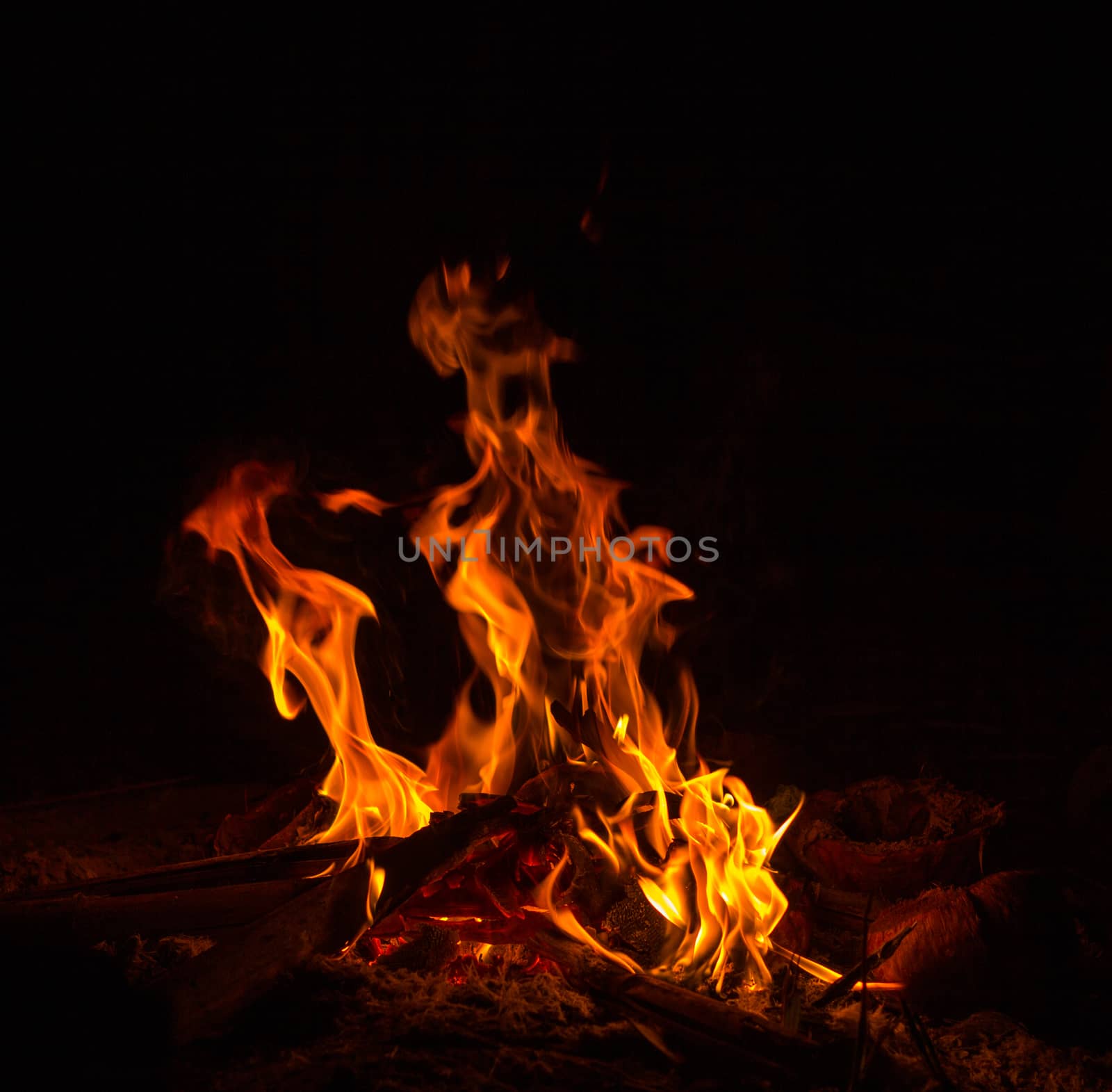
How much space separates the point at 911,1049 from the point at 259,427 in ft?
17.2

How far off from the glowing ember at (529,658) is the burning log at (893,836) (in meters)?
0.29

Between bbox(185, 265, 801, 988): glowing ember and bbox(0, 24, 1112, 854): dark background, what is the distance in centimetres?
60

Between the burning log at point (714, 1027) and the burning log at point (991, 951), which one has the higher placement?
the burning log at point (714, 1027)

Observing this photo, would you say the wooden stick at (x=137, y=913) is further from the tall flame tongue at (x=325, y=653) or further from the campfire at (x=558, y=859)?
the tall flame tongue at (x=325, y=653)

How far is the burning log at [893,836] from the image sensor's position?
3416 millimetres

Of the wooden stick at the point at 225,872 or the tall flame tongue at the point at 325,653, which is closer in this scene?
the wooden stick at the point at 225,872

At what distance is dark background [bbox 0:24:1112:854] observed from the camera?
5.48 m

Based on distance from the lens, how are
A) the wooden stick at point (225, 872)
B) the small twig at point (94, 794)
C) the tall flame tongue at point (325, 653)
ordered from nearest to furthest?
1. the wooden stick at point (225, 872)
2. the tall flame tongue at point (325, 653)
3. the small twig at point (94, 794)

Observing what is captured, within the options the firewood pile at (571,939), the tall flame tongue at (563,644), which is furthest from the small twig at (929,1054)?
the tall flame tongue at (563,644)

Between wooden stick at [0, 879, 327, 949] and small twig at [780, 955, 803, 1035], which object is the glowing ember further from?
wooden stick at [0, 879, 327, 949]

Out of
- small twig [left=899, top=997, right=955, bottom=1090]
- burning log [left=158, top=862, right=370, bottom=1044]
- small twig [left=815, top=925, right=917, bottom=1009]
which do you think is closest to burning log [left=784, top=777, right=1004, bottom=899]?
small twig [left=815, top=925, right=917, bottom=1009]

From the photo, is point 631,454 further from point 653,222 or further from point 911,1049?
point 911,1049

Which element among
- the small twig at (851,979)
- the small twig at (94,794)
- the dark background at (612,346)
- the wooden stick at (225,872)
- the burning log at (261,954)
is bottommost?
the small twig at (94,794)

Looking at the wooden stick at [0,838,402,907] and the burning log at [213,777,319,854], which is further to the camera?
the burning log at [213,777,319,854]
